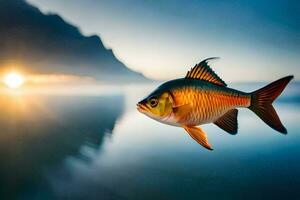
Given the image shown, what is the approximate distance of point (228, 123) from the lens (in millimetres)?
1160

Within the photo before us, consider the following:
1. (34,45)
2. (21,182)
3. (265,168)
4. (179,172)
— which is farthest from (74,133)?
(265,168)

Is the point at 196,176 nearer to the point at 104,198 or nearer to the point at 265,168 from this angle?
the point at 265,168

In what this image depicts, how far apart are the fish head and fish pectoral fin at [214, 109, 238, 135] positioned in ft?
0.76

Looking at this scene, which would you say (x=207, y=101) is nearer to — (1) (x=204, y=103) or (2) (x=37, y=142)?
(1) (x=204, y=103)

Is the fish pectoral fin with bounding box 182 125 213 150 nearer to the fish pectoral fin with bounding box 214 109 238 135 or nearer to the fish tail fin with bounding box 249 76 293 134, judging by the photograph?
the fish pectoral fin with bounding box 214 109 238 135

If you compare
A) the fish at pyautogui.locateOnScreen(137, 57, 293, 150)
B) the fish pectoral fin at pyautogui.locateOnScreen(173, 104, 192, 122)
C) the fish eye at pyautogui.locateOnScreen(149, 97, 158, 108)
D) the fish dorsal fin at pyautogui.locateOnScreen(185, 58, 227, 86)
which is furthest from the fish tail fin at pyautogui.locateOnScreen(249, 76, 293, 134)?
the fish eye at pyautogui.locateOnScreen(149, 97, 158, 108)

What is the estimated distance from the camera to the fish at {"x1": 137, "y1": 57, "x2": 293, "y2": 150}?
1037 millimetres

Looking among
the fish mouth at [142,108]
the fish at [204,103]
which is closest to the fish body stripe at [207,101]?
the fish at [204,103]

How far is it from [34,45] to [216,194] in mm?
20237

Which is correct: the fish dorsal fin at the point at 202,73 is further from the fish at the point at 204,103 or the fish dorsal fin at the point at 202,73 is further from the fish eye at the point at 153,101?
the fish eye at the point at 153,101

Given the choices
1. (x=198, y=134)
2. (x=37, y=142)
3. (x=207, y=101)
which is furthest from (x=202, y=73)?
(x=37, y=142)

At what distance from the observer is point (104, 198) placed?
16.2m

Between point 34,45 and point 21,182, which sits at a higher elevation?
point 34,45

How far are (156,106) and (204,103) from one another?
0.19 metres
